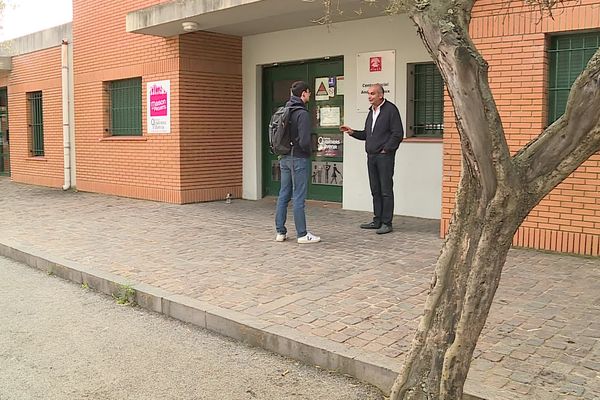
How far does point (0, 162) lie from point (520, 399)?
19.9 meters

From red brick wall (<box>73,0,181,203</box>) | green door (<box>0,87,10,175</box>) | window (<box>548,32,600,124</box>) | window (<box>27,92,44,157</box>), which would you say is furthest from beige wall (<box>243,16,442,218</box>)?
green door (<box>0,87,10,175</box>)

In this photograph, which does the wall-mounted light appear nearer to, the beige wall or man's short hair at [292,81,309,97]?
the beige wall

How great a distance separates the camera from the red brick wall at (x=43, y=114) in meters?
15.3

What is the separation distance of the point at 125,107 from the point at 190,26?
131 inches

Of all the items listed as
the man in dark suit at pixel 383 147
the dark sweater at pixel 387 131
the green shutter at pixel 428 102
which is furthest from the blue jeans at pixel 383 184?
the green shutter at pixel 428 102

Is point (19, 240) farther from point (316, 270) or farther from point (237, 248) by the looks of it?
point (316, 270)

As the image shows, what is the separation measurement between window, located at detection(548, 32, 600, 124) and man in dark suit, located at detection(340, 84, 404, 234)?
2.01 metres

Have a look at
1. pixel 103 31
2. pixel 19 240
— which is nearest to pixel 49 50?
pixel 103 31

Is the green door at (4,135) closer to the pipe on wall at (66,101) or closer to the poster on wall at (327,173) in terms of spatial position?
the pipe on wall at (66,101)

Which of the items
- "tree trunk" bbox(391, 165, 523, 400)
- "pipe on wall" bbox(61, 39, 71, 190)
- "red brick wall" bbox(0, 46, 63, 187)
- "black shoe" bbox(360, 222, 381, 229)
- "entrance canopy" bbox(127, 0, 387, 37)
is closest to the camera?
"tree trunk" bbox(391, 165, 523, 400)

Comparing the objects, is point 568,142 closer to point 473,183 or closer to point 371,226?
point 473,183

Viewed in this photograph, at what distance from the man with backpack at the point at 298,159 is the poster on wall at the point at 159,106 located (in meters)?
4.48

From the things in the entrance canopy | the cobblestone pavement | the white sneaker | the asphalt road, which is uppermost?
the entrance canopy

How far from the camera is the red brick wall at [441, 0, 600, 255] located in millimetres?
6660
